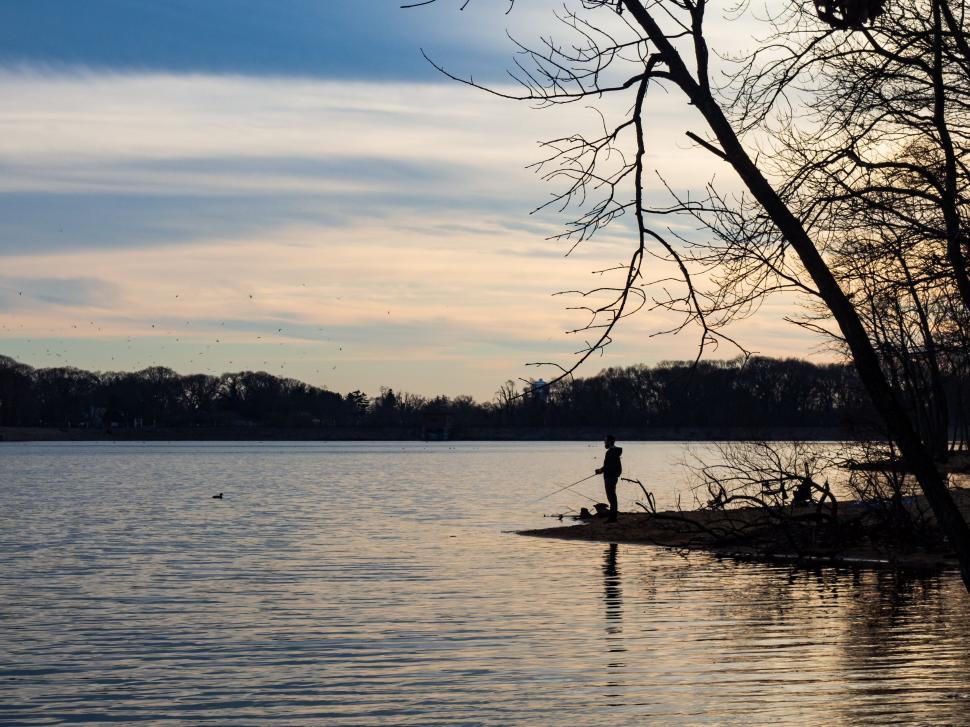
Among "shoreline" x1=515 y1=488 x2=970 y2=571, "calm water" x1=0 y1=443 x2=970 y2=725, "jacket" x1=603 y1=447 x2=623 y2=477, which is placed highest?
"jacket" x1=603 y1=447 x2=623 y2=477

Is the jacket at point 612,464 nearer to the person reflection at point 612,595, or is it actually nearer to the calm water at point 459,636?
the calm water at point 459,636

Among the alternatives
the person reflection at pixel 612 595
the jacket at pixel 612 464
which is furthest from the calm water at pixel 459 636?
the jacket at pixel 612 464

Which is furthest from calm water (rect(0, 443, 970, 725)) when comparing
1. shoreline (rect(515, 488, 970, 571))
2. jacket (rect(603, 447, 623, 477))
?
jacket (rect(603, 447, 623, 477))

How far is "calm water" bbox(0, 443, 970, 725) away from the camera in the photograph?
1143 cm

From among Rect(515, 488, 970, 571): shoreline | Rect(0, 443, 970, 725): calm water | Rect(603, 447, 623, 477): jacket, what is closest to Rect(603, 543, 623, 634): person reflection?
Rect(0, 443, 970, 725): calm water

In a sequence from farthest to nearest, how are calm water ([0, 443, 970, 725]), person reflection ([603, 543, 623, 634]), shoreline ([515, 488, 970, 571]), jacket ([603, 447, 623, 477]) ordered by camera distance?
jacket ([603, 447, 623, 477]) < shoreline ([515, 488, 970, 571]) < person reflection ([603, 543, 623, 634]) < calm water ([0, 443, 970, 725])

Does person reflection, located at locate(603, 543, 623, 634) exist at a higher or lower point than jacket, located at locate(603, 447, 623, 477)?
lower

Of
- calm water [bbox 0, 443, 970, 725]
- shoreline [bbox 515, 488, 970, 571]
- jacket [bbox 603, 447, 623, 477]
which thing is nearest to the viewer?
calm water [bbox 0, 443, 970, 725]

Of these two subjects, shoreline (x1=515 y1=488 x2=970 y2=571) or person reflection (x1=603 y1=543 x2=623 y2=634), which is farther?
shoreline (x1=515 y1=488 x2=970 y2=571)

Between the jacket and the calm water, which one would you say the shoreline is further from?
the jacket

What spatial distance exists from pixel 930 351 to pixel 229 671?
1057 cm

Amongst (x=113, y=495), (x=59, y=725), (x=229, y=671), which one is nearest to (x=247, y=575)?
(x=229, y=671)

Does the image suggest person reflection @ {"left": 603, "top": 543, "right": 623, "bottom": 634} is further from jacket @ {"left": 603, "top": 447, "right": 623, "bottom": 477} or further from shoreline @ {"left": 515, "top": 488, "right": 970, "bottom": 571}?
jacket @ {"left": 603, "top": 447, "right": 623, "bottom": 477}

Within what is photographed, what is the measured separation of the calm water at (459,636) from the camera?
11.4 metres
